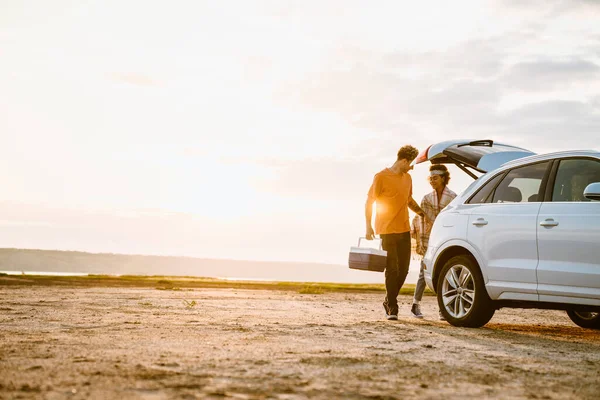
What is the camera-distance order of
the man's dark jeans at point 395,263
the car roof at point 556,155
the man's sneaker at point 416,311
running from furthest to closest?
the man's sneaker at point 416,311
the man's dark jeans at point 395,263
the car roof at point 556,155

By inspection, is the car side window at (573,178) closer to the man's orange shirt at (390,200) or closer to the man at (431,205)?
the man's orange shirt at (390,200)

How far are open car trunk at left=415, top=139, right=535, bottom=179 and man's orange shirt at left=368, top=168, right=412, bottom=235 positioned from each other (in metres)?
0.62

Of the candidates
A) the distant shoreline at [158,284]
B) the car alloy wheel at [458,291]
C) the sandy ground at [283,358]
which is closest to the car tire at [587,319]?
the sandy ground at [283,358]

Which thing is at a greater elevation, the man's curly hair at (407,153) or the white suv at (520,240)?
the man's curly hair at (407,153)

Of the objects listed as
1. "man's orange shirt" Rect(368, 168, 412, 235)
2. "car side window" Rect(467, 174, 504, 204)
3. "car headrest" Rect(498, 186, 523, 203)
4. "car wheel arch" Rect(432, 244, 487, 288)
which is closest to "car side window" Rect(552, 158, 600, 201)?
"car headrest" Rect(498, 186, 523, 203)

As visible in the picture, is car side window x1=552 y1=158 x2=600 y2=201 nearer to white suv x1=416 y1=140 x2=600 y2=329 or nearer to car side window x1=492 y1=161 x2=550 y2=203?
white suv x1=416 y1=140 x2=600 y2=329

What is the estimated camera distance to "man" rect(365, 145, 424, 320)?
10.8 metres

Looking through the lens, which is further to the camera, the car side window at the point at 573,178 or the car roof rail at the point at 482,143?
the car roof rail at the point at 482,143

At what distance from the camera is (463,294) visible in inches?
376

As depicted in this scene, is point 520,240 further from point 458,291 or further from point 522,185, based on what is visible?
point 458,291

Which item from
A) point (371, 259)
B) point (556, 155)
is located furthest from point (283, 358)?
point (371, 259)

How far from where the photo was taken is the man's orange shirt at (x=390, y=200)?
10922mm

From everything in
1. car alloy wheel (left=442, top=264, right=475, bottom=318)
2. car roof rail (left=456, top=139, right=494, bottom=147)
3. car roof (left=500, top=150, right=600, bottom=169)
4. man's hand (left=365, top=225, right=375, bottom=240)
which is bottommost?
car alloy wheel (left=442, top=264, right=475, bottom=318)

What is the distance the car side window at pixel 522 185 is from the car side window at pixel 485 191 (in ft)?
0.31
